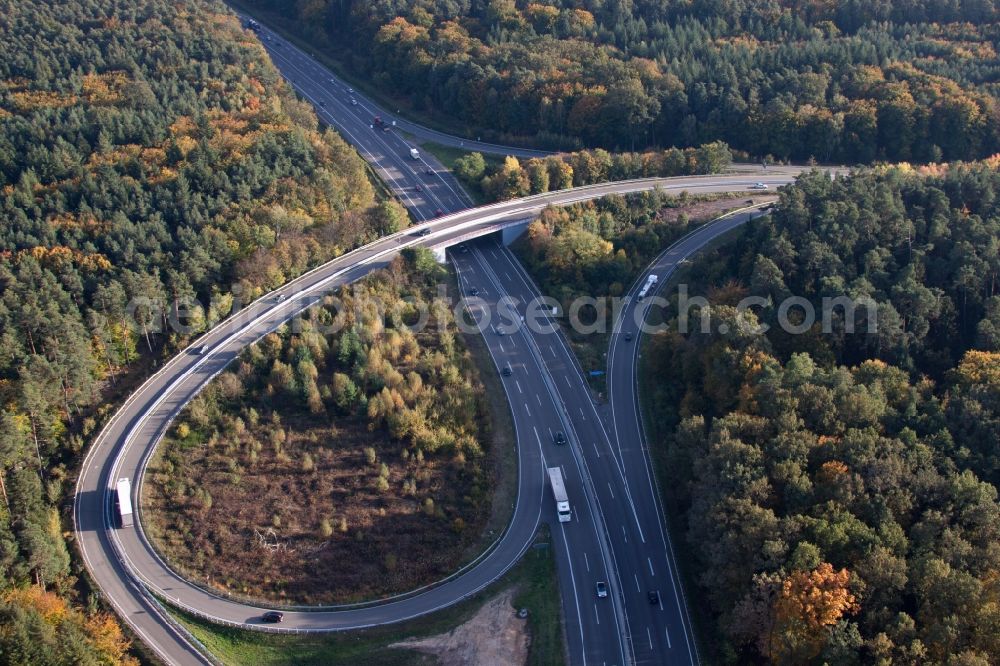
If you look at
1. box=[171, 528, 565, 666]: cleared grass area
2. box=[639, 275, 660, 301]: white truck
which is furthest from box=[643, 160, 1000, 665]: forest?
box=[171, 528, 565, 666]: cleared grass area

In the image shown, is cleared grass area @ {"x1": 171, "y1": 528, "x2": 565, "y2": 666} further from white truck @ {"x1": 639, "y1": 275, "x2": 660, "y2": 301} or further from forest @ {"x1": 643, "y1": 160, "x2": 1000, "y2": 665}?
white truck @ {"x1": 639, "y1": 275, "x2": 660, "y2": 301}

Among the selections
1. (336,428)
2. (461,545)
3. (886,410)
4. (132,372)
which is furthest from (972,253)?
(132,372)

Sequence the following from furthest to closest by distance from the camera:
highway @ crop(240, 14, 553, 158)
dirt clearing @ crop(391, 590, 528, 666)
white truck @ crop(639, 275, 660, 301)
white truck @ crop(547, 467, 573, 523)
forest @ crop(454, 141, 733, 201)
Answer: highway @ crop(240, 14, 553, 158) < forest @ crop(454, 141, 733, 201) < white truck @ crop(639, 275, 660, 301) < white truck @ crop(547, 467, 573, 523) < dirt clearing @ crop(391, 590, 528, 666)

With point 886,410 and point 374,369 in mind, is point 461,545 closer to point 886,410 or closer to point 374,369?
point 374,369

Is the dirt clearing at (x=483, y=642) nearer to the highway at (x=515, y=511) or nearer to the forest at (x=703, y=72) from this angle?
the highway at (x=515, y=511)

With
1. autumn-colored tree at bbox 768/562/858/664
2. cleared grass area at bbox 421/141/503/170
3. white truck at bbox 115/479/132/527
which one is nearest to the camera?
autumn-colored tree at bbox 768/562/858/664

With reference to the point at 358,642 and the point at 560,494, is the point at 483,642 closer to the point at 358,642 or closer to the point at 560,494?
the point at 358,642
